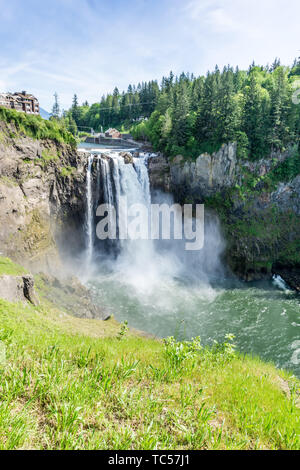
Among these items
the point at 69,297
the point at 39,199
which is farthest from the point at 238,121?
the point at 69,297

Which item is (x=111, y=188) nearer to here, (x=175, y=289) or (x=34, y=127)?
(x=34, y=127)

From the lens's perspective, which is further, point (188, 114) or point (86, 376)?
point (188, 114)

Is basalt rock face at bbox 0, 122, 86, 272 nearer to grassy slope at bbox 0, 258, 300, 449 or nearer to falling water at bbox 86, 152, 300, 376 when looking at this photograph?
falling water at bbox 86, 152, 300, 376

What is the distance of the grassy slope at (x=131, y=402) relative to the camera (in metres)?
2.85

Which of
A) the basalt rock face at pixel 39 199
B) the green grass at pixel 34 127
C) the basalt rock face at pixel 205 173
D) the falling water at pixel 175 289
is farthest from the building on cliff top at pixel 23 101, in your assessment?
the basalt rock face at pixel 205 173

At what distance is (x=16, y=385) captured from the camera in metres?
3.37

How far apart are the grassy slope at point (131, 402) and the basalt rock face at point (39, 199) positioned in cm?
1448

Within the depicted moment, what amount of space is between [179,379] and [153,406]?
3.16 feet

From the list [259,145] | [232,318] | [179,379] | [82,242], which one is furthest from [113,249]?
[179,379]

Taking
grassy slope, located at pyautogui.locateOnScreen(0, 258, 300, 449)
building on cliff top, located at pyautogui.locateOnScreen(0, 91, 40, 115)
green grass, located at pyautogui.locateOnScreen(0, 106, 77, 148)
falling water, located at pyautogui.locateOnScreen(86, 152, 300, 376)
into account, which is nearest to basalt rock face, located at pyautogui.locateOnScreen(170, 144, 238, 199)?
falling water, located at pyautogui.locateOnScreen(86, 152, 300, 376)

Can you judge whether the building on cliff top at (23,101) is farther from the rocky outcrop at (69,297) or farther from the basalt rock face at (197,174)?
the rocky outcrop at (69,297)

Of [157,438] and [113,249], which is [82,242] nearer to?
[113,249]

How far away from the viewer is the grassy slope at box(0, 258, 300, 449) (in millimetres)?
2850

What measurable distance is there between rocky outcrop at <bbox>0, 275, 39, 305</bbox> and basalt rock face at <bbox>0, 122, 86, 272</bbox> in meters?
6.15
